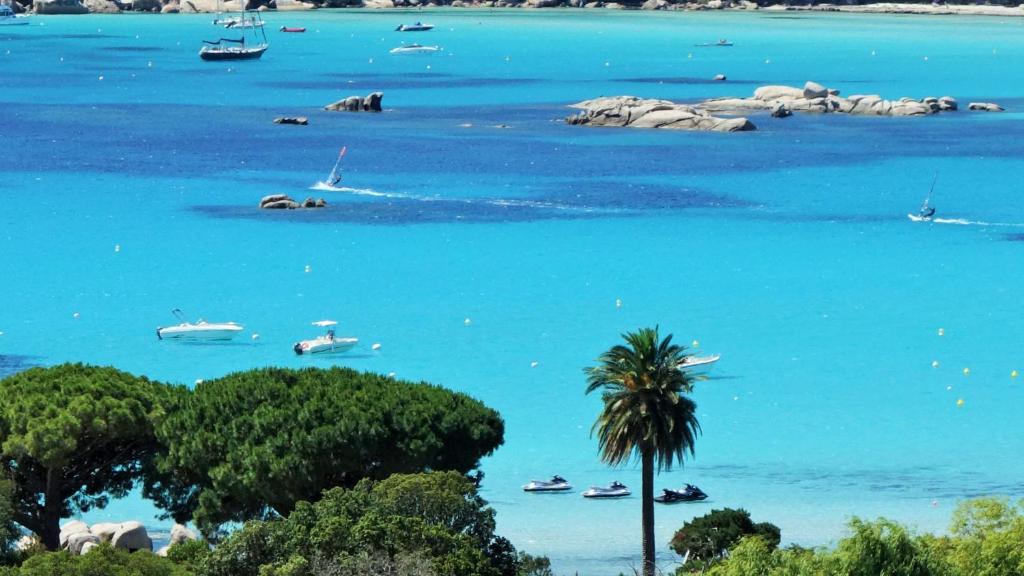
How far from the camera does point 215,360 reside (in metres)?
62.7

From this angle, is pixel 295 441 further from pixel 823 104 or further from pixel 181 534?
pixel 823 104

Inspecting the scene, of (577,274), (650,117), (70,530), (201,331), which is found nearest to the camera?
(70,530)

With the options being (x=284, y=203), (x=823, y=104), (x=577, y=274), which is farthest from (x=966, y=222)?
(x=823, y=104)

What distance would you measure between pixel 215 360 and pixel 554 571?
85.9ft

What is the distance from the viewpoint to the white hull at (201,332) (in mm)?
65500

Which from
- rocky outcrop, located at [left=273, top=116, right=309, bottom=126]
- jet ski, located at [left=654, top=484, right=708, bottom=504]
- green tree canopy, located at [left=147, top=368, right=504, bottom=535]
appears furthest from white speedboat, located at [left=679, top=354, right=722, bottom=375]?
rocky outcrop, located at [left=273, top=116, right=309, bottom=126]

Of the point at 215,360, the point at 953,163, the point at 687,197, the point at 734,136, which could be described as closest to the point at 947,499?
the point at 215,360

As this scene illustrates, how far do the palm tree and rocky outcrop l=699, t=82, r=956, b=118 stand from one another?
104930 millimetres

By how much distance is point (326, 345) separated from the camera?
205 ft

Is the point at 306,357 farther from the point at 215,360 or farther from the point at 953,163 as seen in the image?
the point at 953,163

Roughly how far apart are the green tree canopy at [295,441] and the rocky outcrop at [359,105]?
104 m

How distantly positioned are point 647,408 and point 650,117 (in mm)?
96305

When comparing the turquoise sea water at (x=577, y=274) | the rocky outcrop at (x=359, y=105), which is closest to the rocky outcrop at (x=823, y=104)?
the turquoise sea water at (x=577, y=274)

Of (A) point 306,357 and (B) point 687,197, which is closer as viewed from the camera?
(A) point 306,357
